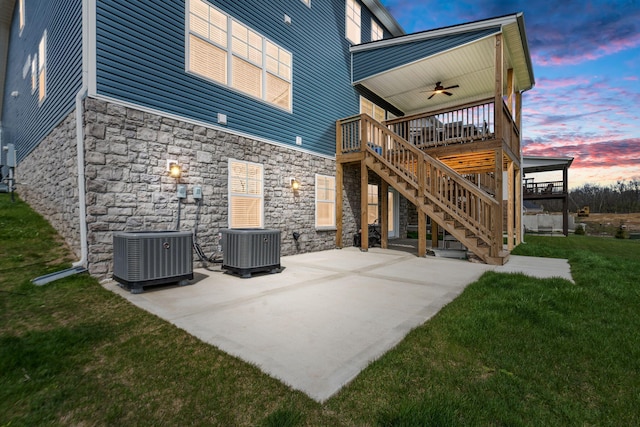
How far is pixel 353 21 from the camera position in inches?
416

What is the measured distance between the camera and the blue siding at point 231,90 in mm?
4965

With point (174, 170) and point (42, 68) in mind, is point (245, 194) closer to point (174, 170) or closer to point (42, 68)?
point (174, 170)

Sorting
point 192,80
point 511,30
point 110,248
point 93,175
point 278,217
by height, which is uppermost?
point 511,30

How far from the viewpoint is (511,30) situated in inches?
289

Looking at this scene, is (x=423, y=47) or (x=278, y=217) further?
(x=423, y=47)

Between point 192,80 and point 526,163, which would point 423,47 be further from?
point 526,163

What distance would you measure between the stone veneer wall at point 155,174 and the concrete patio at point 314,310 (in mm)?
1062

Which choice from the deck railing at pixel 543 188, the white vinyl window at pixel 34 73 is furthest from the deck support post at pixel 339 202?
the deck railing at pixel 543 188

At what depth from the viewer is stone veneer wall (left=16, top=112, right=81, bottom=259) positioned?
5.07 m

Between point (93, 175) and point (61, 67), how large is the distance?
2973 mm

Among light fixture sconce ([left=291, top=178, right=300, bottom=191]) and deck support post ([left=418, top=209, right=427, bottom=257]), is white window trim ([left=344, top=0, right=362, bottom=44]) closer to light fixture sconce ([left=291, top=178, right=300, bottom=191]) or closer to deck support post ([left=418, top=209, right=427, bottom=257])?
light fixture sconce ([left=291, top=178, right=300, bottom=191])

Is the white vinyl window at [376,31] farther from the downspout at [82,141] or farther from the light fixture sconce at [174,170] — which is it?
the downspout at [82,141]

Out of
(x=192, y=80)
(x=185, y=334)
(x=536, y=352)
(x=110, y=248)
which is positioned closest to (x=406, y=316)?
(x=536, y=352)

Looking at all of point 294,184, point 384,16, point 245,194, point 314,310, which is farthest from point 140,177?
point 384,16
